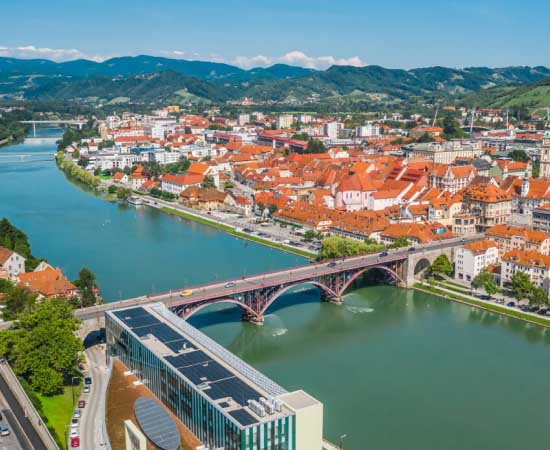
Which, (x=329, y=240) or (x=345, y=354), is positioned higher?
(x=329, y=240)

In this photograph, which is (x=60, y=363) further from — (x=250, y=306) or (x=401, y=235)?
(x=401, y=235)

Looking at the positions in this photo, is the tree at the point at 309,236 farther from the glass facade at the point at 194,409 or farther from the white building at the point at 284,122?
the white building at the point at 284,122

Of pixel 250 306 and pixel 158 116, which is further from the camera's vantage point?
pixel 158 116

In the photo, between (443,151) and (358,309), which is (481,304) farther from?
(443,151)

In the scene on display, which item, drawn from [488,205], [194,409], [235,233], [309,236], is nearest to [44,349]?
[194,409]

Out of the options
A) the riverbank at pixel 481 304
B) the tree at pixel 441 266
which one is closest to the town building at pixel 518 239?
the tree at pixel 441 266

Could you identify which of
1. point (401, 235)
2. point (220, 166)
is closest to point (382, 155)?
point (220, 166)
